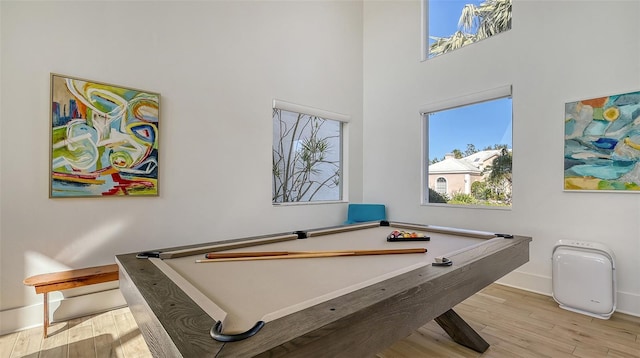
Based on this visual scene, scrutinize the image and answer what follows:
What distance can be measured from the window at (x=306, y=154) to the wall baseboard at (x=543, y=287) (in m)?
2.42

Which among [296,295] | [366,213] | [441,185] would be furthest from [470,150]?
[296,295]

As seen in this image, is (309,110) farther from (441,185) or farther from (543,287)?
(543,287)

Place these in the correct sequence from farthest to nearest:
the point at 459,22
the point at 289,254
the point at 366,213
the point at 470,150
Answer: the point at 366,213
the point at 459,22
the point at 470,150
the point at 289,254

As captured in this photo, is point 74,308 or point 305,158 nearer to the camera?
point 74,308

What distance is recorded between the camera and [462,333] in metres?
1.94

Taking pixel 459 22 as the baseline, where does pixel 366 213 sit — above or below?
below

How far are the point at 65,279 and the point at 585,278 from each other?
4084 millimetres

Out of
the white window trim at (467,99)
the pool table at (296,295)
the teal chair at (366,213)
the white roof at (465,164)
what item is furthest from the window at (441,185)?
the pool table at (296,295)

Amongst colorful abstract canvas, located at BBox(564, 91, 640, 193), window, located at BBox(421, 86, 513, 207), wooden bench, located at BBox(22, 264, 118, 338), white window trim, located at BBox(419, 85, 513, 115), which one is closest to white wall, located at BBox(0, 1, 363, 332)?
wooden bench, located at BBox(22, 264, 118, 338)

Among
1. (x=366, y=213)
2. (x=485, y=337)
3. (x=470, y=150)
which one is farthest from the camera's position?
(x=366, y=213)

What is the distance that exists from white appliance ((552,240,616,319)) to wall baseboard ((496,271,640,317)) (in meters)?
0.22

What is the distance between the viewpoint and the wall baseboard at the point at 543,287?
2.48 m

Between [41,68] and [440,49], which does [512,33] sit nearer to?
[440,49]

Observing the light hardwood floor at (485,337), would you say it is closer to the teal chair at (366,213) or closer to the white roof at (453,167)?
the white roof at (453,167)
